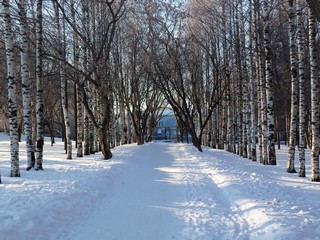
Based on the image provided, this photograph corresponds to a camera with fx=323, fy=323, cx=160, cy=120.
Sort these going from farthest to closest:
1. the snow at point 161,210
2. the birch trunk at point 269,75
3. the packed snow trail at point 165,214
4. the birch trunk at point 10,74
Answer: the birch trunk at point 269,75
the birch trunk at point 10,74
the packed snow trail at point 165,214
the snow at point 161,210

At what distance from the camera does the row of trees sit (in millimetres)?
11859

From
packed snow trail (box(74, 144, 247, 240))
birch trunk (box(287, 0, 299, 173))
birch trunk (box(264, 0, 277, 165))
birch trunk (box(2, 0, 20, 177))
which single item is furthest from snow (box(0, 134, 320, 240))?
birch trunk (box(264, 0, 277, 165))

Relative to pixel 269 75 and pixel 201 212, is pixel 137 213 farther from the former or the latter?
pixel 269 75

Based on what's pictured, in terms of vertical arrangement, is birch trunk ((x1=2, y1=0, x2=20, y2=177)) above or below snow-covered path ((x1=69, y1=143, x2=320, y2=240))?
above

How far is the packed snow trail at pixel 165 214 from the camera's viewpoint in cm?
554

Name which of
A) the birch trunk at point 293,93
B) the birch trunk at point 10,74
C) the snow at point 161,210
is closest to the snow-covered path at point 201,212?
the snow at point 161,210

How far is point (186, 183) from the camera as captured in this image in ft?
32.2

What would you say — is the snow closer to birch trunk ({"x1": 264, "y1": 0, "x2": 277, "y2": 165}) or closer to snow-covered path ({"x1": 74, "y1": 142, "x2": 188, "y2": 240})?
snow-covered path ({"x1": 74, "y1": 142, "x2": 188, "y2": 240})

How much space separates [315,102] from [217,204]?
5497 millimetres

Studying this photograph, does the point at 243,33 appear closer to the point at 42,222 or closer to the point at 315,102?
the point at 315,102

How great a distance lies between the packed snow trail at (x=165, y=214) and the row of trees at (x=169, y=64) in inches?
175

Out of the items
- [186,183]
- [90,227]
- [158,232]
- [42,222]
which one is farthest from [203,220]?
[186,183]

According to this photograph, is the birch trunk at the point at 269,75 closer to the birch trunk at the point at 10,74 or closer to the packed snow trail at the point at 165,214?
the packed snow trail at the point at 165,214

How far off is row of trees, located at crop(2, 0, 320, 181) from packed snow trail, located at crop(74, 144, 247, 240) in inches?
175
